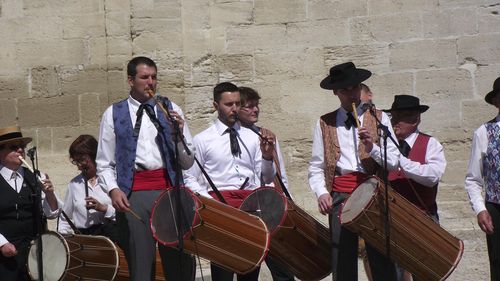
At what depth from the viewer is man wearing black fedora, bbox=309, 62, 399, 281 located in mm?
8422

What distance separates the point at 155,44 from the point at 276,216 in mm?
3231

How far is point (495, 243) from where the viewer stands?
853cm

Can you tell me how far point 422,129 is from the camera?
10.6 meters

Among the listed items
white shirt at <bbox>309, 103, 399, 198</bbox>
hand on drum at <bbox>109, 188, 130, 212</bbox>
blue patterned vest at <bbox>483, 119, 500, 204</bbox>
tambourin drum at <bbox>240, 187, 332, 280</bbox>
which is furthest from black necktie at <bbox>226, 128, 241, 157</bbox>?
blue patterned vest at <bbox>483, 119, 500, 204</bbox>

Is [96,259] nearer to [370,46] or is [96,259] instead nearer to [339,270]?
[339,270]

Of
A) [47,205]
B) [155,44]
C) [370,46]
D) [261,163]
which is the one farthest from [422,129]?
[47,205]

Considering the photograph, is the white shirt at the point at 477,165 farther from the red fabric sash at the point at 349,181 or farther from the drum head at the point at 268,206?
the drum head at the point at 268,206

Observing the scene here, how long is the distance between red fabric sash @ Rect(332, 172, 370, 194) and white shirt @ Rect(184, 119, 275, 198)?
79 centimetres

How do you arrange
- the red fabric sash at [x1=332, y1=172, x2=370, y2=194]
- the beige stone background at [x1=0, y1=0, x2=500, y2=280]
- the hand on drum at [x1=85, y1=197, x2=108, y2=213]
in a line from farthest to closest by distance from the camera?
the beige stone background at [x1=0, y1=0, x2=500, y2=280], the hand on drum at [x1=85, y1=197, x2=108, y2=213], the red fabric sash at [x1=332, y1=172, x2=370, y2=194]

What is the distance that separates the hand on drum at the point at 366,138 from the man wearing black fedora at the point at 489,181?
946mm

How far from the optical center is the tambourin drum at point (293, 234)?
8.66 metres

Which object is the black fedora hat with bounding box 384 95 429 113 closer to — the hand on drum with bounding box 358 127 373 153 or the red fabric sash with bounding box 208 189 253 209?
the hand on drum with bounding box 358 127 373 153

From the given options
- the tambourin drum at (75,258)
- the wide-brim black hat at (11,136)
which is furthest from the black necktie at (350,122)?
the wide-brim black hat at (11,136)

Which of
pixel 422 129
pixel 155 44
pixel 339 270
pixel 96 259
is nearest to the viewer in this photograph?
pixel 339 270
